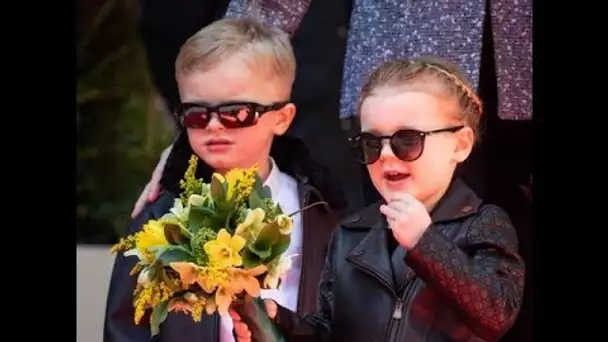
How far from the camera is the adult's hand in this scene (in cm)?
348

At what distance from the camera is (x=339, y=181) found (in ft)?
11.2

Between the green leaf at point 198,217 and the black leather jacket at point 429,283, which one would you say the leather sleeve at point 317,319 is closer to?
the black leather jacket at point 429,283

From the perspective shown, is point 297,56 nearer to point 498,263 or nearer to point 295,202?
point 295,202

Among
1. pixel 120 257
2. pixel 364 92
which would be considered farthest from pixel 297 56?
pixel 120 257

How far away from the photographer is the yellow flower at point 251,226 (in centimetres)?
309

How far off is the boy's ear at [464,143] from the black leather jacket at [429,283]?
7 cm

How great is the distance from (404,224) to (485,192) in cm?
25

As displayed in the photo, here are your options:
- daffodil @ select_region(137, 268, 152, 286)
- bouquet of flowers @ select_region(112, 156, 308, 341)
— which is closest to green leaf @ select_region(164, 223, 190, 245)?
bouquet of flowers @ select_region(112, 156, 308, 341)

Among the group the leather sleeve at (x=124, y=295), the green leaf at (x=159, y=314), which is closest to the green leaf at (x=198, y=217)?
the green leaf at (x=159, y=314)

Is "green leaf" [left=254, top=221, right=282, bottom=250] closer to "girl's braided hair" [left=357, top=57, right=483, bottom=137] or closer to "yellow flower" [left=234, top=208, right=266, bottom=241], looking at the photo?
"yellow flower" [left=234, top=208, right=266, bottom=241]

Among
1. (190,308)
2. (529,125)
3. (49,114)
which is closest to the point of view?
(190,308)

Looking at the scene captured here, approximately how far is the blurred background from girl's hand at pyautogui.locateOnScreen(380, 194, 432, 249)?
2.18 ft

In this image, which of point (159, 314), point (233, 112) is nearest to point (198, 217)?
point (159, 314)

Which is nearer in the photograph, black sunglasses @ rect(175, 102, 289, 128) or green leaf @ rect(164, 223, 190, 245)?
green leaf @ rect(164, 223, 190, 245)
